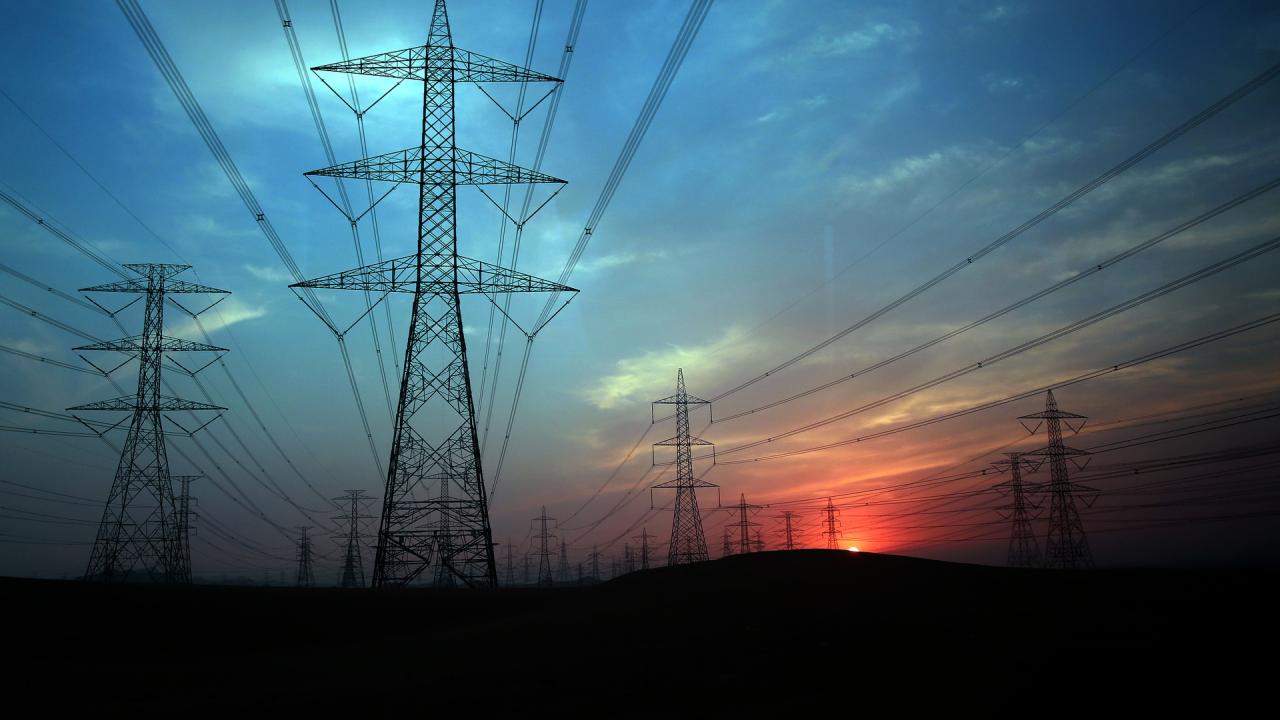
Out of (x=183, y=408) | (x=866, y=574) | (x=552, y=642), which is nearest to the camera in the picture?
(x=552, y=642)

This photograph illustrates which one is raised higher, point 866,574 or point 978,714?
point 866,574

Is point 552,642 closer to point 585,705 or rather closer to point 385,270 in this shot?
point 585,705

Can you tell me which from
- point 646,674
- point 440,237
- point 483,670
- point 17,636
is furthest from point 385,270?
point 646,674

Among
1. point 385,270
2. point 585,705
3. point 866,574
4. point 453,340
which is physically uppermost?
point 385,270

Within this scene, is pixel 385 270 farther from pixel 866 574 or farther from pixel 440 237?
pixel 866 574

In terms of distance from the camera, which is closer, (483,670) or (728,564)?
(483,670)

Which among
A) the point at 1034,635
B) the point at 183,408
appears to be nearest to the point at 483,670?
the point at 1034,635

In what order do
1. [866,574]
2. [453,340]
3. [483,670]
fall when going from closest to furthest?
[483,670] → [866,574] → [453,340]
